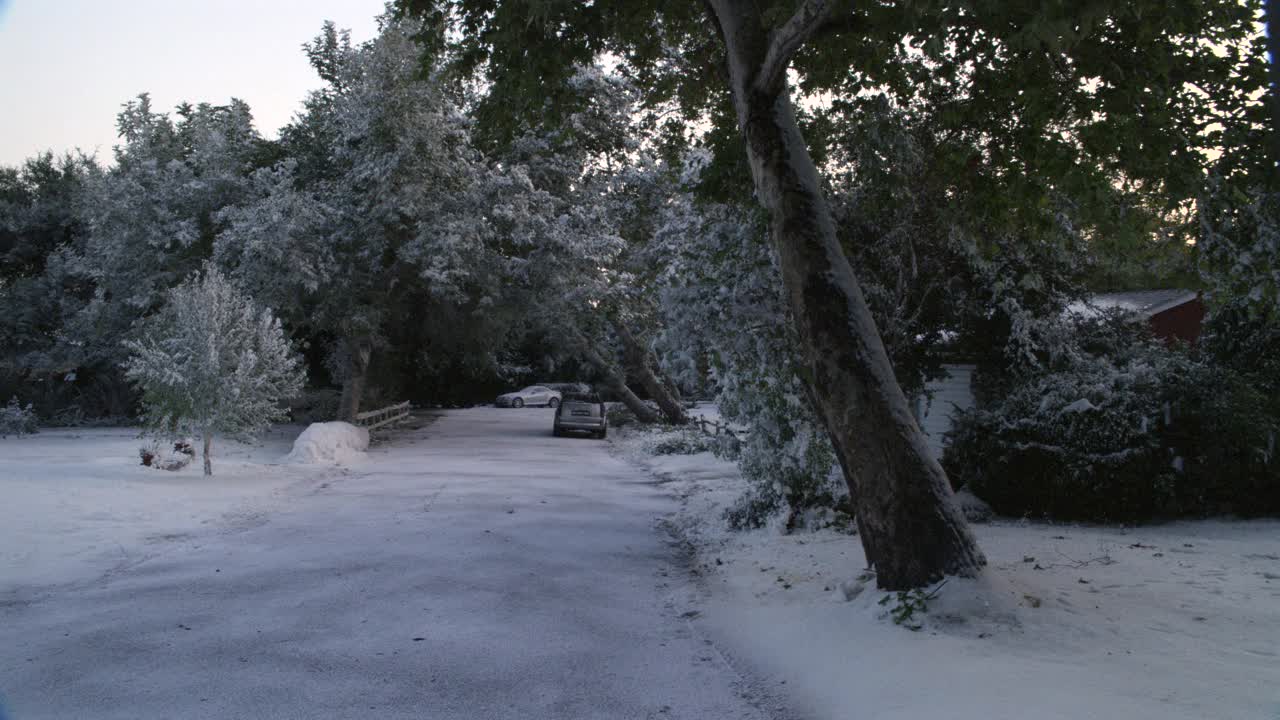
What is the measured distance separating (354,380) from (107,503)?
48.9 ft

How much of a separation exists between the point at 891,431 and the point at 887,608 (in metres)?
1.33

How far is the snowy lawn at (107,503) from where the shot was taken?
28.8ft

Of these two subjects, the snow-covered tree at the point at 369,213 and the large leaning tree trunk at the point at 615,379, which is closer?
the snow-covered tree at the point at 369,213

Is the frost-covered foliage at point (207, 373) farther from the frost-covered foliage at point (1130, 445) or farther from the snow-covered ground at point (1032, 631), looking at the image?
the frost-covered foliage at point (1130, 445)

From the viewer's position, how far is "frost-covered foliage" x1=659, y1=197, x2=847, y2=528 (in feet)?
31.6

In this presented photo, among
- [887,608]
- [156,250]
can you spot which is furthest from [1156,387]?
[156,250]

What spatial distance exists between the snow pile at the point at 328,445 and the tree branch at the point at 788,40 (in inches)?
599

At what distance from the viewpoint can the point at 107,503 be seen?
12.0 meters

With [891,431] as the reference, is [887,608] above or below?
below

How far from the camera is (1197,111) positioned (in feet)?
22.5

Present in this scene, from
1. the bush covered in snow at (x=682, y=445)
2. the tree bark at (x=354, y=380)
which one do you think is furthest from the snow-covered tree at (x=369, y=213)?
the bush covered in snow at (x=682, y=445)

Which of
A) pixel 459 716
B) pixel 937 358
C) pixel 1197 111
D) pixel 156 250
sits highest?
pixel 156 250

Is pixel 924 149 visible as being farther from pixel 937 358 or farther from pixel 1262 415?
pixel 1262 415

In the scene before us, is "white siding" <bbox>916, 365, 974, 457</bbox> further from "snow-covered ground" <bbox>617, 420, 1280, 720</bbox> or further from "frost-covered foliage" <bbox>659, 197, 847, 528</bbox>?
"snow-covered ground" <bbox>617, 420, 1280, 720</bbox>
